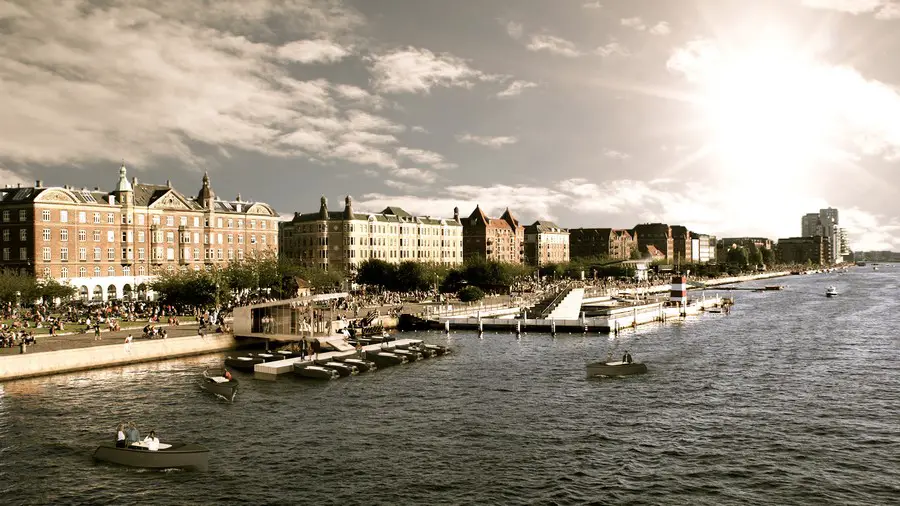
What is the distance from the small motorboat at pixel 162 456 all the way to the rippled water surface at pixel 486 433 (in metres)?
0.55

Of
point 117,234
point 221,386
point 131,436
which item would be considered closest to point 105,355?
point 221,386

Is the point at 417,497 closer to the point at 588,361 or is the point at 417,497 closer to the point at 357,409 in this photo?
the point at 357,409

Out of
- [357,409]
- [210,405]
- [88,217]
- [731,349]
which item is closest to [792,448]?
[357,409]

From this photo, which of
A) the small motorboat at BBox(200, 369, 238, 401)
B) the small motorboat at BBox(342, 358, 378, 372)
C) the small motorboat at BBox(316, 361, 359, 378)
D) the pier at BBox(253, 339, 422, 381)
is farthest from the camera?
the small motorboat at BBox(342, 358, 378, 372)

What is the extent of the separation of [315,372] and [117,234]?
8069 centimetres

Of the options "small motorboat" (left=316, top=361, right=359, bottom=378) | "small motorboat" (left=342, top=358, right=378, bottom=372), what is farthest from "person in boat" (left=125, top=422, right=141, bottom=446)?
"small motorboat" (left=342, top=358, right=378, bottom=372)

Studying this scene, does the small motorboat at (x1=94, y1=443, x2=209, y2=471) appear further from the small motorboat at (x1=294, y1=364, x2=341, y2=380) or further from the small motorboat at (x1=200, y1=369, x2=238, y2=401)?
the small motorboat at (x1=294, y1=364, x2=341, y2=380)

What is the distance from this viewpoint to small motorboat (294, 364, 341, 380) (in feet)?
220

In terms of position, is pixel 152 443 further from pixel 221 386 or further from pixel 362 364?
pixel 362 364

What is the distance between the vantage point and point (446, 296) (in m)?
148

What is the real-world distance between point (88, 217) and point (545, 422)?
105691 mm

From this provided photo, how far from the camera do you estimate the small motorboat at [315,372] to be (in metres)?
67.1

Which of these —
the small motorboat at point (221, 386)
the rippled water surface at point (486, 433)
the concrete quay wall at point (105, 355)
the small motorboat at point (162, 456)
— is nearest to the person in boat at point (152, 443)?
the small motorboat at point (162, 456)

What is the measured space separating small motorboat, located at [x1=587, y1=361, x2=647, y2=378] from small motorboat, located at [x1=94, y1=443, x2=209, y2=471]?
3789 cm
